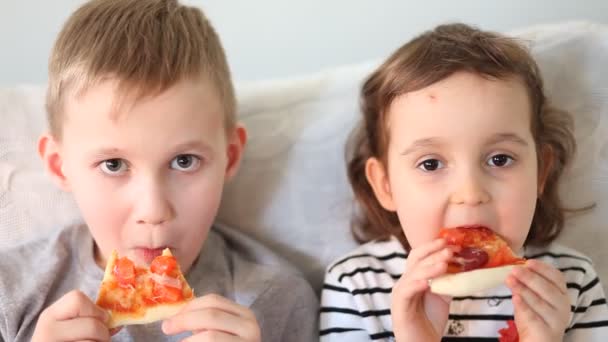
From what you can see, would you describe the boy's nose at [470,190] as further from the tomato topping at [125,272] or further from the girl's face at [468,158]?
the tomato topping at [125,272]

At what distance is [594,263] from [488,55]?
64 cm

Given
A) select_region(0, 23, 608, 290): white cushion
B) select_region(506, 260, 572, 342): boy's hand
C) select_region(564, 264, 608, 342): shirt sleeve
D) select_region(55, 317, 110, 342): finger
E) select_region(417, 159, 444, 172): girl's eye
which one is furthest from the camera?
select_region(0, 23, 608, 290): white cushion

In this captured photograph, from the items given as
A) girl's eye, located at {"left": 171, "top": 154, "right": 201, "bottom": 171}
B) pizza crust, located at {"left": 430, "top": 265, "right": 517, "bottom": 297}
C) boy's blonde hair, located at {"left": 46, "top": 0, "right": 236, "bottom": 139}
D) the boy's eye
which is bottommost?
pizza crust, located at {"left": 430, "top": 265, "right": 517, "bottom": 297}

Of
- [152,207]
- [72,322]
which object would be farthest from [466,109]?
[72,322]

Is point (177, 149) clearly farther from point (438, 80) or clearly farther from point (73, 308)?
point (438, 80)

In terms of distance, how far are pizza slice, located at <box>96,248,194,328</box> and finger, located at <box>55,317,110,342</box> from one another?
0.04m

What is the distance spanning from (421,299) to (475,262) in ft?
0.53

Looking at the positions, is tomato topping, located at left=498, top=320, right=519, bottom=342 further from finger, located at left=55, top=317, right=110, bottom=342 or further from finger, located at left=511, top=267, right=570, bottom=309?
finger, located at left=55, top=317, right=110, bottom=342

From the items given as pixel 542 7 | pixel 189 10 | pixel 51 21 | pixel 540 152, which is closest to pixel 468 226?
pixel 540 152

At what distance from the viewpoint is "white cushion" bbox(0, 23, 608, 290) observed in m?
1.83

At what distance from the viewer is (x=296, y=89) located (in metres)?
1.95

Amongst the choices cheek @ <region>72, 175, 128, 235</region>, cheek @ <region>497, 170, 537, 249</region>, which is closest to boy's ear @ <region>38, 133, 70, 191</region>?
cheek @ <region>72, 175, 128, 235</region>

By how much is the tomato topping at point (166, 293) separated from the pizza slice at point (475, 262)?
51cm

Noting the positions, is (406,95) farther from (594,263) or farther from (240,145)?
(594,263)
